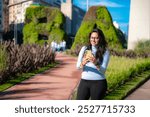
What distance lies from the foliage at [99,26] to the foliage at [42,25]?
222 inches

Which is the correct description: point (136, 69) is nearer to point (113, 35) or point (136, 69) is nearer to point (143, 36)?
point (113, 35)

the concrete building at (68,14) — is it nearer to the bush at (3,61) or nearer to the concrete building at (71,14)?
the concrete building at (71,14)

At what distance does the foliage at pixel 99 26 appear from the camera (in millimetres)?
30547

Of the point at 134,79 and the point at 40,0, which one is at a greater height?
the point at 40,0

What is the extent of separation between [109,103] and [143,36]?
2969 centimetres

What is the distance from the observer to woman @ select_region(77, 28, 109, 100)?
5.75 meters

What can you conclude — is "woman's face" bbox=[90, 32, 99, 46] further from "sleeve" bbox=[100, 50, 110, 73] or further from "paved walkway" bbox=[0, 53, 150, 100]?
"paved walkway" bbox=[0, 53, 150, 100]

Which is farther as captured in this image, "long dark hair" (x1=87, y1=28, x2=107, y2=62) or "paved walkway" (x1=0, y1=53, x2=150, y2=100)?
"paved walkway" (x1=0, y1=53, x2=150, y2=100)

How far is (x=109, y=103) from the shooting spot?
511 centimetres

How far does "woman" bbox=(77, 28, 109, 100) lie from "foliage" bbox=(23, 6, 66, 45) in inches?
1208

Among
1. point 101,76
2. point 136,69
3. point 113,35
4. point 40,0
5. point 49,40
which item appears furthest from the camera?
point 40,0

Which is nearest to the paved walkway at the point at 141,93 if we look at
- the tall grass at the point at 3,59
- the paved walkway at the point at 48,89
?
the paved walkway at the point at 48,89

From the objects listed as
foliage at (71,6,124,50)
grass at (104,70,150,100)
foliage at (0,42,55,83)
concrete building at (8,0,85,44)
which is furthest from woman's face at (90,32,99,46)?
concrete building at (8,0,85,44)

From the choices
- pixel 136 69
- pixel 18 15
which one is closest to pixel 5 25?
pixel 18 15
